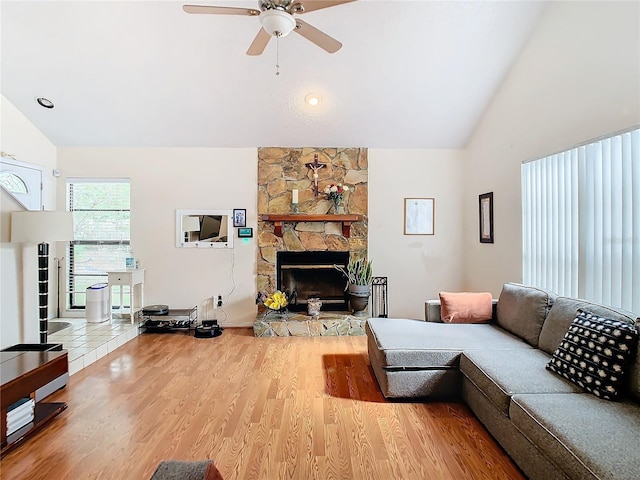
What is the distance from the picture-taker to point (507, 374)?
7.48ft

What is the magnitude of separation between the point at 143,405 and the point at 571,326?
312cm

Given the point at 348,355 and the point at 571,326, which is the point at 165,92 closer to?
the point at 348,355

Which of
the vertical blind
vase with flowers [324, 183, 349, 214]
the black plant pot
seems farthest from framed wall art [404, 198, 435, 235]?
the vertical blind

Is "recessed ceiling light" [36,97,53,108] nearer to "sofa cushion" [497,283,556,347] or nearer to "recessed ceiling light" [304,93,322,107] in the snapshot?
"recessed ceiling light" [304,93,322,107]

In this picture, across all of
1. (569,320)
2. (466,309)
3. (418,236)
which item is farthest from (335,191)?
(569,320)

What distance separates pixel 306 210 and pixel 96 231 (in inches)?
117

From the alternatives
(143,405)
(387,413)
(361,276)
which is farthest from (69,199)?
(387,413)

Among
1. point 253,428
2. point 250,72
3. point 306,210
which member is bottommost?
point 253,428

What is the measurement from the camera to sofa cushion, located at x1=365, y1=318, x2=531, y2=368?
279 centimetres

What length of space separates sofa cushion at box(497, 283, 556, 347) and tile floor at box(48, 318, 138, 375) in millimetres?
4082

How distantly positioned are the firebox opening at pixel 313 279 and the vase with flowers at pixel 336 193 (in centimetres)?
68

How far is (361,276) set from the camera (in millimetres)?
4789

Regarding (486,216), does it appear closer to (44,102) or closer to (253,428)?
(253,428)

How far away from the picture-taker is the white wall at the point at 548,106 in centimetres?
262
